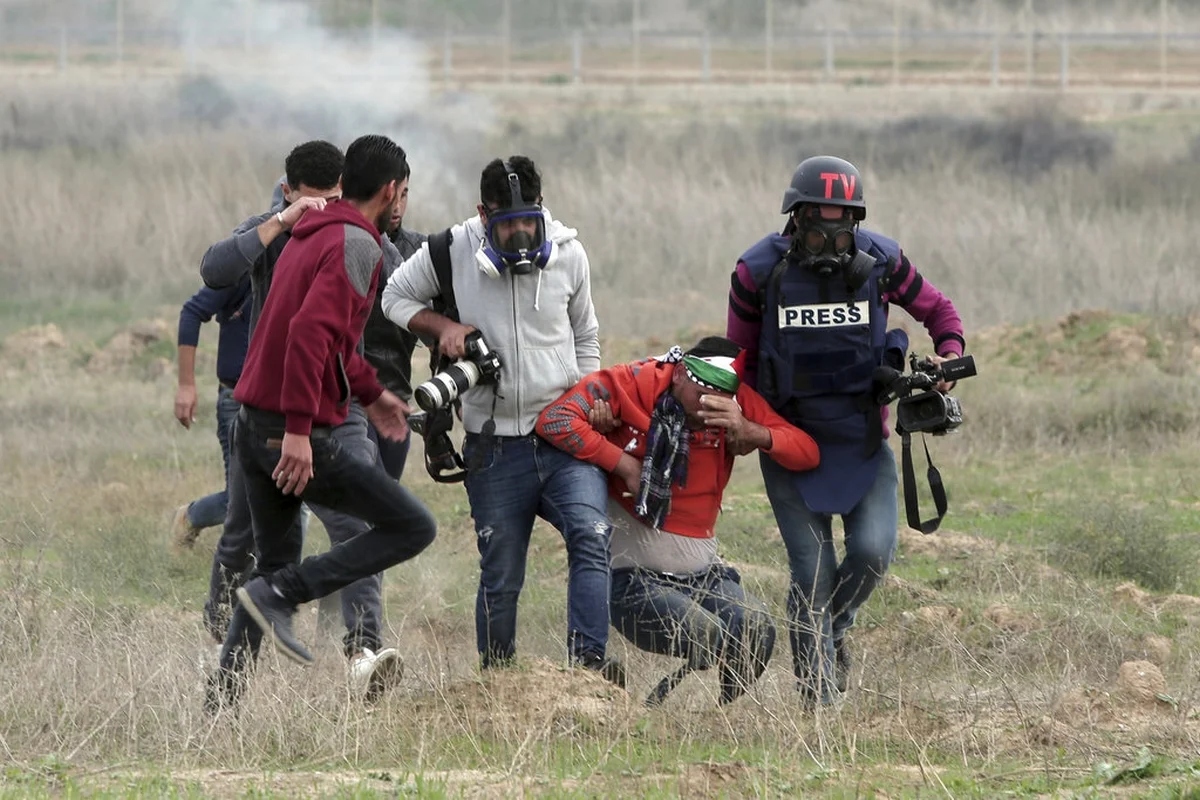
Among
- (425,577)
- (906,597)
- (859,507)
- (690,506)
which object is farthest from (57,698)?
(906,597)

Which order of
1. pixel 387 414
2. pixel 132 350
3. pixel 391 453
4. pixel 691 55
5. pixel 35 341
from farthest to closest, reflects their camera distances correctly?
pixel 691 55
pixel 35 341
pixel 132 350
pixel 391 453
pixel 387 414

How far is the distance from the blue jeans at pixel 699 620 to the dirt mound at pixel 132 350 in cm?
1037

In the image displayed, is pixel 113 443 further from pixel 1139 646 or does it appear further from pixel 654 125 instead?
pixel 654 125

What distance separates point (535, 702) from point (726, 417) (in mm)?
1217

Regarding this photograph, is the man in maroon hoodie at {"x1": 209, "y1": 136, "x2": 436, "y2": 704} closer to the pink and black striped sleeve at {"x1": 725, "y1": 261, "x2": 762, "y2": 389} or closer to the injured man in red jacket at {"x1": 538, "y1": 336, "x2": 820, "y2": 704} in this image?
the injured man in red jacket at {"x1": 538, "y1": 336, "x2": 820, "y2": 704}

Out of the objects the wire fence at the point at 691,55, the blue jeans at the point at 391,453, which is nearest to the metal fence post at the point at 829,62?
the wire fence at the point at 691,55

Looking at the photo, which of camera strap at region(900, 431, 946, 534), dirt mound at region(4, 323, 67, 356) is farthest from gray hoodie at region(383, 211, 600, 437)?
dirt mound at region(4, 323, 67, 356)

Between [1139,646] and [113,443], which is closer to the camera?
[1139,646]

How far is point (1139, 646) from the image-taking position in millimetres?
7488

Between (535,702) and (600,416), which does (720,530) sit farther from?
(535,702)

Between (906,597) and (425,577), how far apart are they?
7.95 feet

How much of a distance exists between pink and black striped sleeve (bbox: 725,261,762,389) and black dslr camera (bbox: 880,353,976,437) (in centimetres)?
50

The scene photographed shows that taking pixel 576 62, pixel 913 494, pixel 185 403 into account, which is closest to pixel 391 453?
pixel 185 403

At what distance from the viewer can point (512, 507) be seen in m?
6.34
